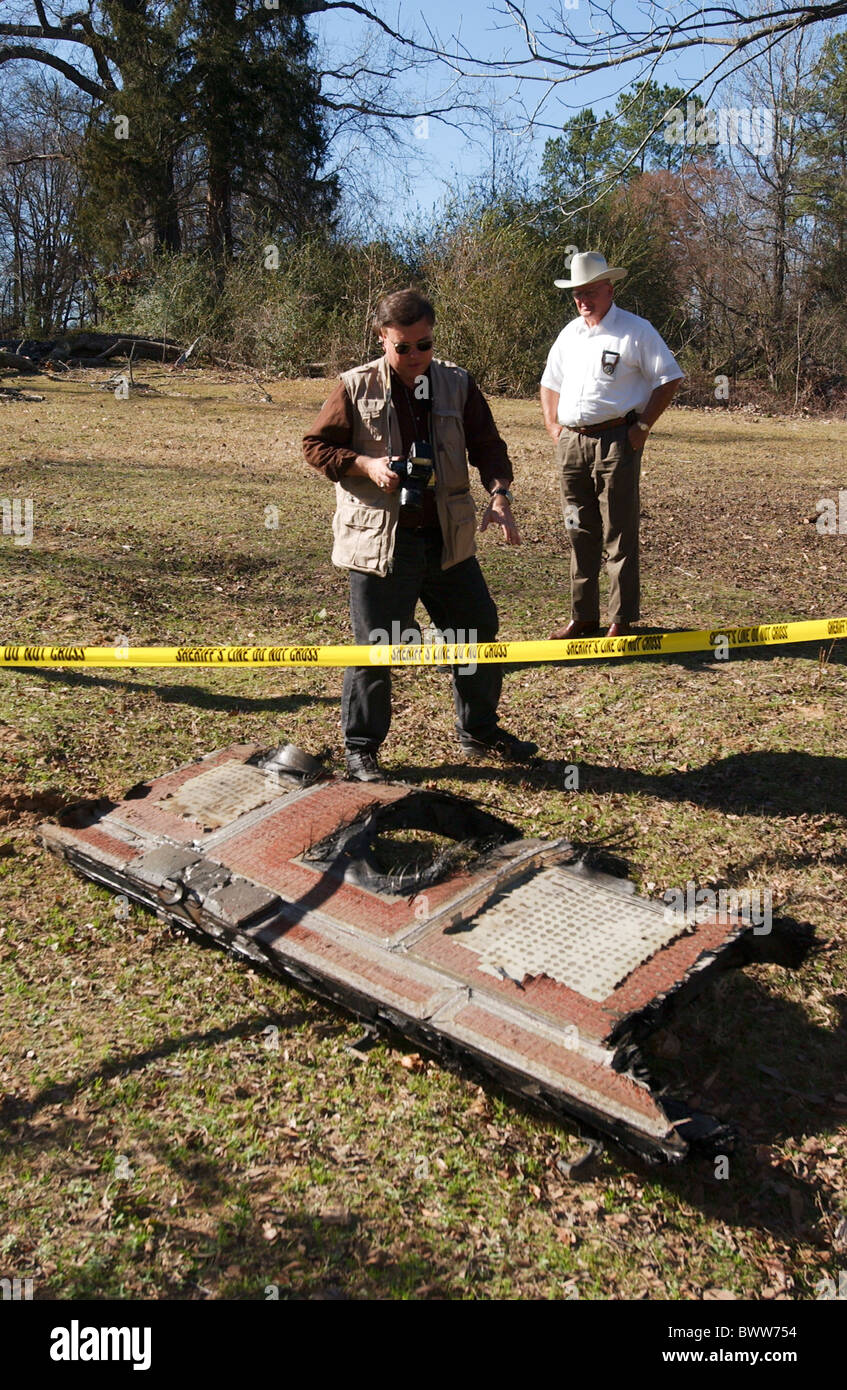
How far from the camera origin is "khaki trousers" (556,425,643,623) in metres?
6.32

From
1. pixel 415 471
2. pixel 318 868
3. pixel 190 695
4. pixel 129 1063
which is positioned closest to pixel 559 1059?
pixel 318 868

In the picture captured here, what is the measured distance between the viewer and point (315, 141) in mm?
25828

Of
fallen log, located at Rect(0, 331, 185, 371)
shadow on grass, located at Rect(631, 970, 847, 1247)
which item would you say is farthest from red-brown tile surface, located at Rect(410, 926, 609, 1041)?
fallen log, located at Rect(0, 331, 185, 371)

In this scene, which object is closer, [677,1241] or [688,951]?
[677,1241]

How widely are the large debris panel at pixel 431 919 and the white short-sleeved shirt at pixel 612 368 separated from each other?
9.73ft

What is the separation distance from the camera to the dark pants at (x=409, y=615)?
4.84 m

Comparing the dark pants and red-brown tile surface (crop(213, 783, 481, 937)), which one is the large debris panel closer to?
red-brown tile surface (crop(213, 783, 481, 937))

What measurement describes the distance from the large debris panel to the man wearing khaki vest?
2.49 feet

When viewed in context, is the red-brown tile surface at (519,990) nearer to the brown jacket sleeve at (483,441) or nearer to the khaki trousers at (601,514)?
the brown jacket sleeve at (483,441)

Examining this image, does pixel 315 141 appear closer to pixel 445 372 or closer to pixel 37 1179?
pixel 445 372

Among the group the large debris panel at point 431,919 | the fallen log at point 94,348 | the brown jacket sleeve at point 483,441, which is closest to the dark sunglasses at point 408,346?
the brown jacket sleeve at point 483,441

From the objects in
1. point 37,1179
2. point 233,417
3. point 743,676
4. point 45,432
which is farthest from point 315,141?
point 37,1179

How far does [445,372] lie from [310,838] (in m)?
2.21

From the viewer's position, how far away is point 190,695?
6348mm
